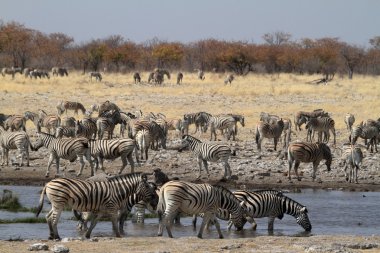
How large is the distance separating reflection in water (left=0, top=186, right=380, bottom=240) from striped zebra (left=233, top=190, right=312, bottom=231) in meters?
0.18

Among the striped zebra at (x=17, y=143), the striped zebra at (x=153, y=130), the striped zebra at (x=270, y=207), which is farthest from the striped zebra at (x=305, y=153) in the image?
the striped zebra at (x=17, y=143)

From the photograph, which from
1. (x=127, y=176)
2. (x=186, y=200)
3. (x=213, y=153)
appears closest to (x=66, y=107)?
(x=213, y=153)

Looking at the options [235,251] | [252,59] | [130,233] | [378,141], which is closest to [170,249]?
[235,251]

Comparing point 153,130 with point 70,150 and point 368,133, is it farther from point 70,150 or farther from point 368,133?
point 368,133

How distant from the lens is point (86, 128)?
24.0 meters

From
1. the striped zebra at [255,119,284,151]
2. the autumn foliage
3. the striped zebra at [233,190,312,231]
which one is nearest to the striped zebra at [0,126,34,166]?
the striped zebra at [255,119,284,151]

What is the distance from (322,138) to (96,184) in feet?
53.3

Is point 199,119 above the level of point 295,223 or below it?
above

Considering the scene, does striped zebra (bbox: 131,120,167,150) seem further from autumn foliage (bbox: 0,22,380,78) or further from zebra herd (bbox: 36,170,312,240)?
autumn foliage (bbox: 0,22,380,78)

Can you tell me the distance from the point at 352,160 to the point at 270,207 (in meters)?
6.52

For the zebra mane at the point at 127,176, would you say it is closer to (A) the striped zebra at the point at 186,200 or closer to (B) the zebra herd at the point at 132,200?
(B) the zebra herd at the point at 132,200

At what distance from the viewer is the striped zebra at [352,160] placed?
1969 centimetres

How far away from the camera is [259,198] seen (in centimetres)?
1364

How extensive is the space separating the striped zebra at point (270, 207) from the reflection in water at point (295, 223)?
0.18 metres
